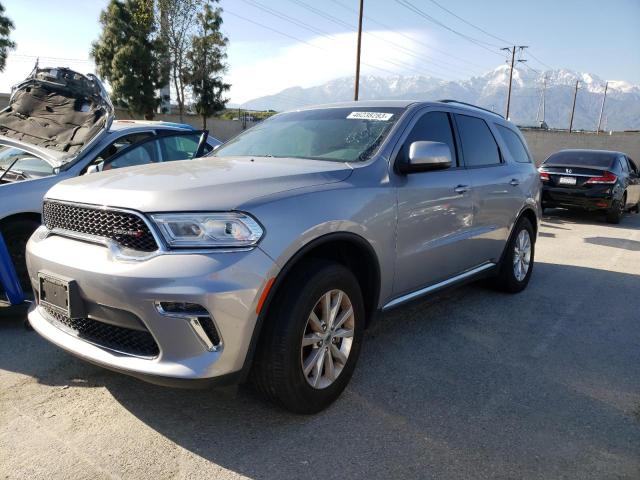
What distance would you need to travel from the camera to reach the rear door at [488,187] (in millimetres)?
4340

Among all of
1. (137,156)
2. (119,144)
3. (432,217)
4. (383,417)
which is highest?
(119,144)

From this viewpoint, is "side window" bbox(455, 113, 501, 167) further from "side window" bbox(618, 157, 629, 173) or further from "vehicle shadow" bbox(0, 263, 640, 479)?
"side window" bbox(618, 157, 629, 173)

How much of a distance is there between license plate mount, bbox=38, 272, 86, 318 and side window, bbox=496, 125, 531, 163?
414 cm

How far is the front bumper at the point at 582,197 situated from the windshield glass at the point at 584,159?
2.05ft

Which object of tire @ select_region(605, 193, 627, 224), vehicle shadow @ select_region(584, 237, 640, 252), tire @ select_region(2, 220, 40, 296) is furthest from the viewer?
tire @ select_region(605, 193, 627, 224)

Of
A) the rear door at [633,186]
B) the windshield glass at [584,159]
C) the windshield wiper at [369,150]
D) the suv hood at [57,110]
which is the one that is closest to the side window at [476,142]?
the windshield wiper at [369,150]

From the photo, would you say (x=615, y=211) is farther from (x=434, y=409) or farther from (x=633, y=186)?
(x=434, y=409)

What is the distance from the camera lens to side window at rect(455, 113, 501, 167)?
14.2 feet

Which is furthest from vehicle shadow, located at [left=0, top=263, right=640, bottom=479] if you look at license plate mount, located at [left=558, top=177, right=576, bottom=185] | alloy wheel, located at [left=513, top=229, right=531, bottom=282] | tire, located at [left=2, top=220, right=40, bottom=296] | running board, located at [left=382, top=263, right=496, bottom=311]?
license plate mount, located at [left=558, top=177, right=576, bottom=185]

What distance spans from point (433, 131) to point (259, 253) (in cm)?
208

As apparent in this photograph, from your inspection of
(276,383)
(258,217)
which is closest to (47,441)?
(276,383)

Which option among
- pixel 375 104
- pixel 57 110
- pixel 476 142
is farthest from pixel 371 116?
pixel 57 110

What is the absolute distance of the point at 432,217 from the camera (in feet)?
12.0

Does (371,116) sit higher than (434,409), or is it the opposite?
(371,116)
